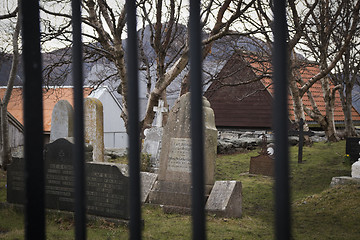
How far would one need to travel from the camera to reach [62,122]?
33.4 ft

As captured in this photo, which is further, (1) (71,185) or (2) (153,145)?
(2) (153,145)

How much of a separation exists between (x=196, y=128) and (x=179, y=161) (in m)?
7.97

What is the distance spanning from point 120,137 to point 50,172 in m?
20.5

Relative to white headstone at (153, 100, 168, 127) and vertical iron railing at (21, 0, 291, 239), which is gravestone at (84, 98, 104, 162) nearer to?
white headstone at (153, 100, 168, 127)

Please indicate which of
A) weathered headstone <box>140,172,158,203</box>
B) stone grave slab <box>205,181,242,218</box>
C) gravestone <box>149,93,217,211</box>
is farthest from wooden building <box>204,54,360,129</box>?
stone grave slab <box>205,181,242,218</box>

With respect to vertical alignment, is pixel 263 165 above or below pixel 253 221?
above

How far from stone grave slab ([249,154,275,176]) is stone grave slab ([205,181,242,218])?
493 centimetres

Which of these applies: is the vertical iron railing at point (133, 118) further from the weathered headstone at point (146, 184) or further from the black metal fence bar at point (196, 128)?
the weathered headstone at point (146, 184)

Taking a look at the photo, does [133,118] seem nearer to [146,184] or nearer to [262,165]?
[146,184]

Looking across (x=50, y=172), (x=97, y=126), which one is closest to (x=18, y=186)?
(x=50, y=172)

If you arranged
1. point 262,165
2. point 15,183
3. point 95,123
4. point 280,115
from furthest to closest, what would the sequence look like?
point 262,165 → point 95,123 → point 15,183 → point 280,115

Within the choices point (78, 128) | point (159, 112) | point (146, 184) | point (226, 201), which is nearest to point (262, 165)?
point (159, 112)

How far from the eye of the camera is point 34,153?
2.81ft

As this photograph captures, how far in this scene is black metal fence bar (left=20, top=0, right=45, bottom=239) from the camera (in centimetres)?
85
